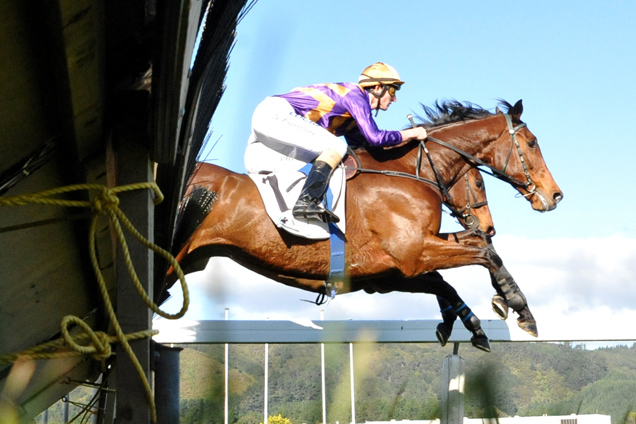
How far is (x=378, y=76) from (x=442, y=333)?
5.29ft

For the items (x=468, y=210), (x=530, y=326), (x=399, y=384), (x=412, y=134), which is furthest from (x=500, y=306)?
(x=399, y=384)

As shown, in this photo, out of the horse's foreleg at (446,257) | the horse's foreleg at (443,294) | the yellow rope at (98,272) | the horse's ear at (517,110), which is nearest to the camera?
the yellow rope at (98,272)

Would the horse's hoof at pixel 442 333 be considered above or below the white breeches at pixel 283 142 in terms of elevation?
below

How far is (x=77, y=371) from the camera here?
3234 millimetres

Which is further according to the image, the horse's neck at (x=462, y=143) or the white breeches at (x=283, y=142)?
the horse's neck at (x=462, y=143)

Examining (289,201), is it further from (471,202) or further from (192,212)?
(471,202)

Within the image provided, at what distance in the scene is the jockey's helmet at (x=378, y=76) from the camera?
485 cm

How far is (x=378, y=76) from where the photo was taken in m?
4.85

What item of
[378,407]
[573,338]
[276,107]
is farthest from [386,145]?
[378,407]

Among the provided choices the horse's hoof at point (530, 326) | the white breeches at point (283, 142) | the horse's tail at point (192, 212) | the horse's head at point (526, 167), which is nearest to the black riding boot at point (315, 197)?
the white breeches at point (283, 142)

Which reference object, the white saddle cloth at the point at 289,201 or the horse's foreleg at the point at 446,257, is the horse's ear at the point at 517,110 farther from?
the white saddle cloth at the point at 289,201

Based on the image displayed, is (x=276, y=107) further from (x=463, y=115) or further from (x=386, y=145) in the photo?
(x=463, y=115)

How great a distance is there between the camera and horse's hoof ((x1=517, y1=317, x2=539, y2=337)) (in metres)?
4.61

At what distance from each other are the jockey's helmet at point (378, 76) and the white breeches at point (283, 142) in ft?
1.84
